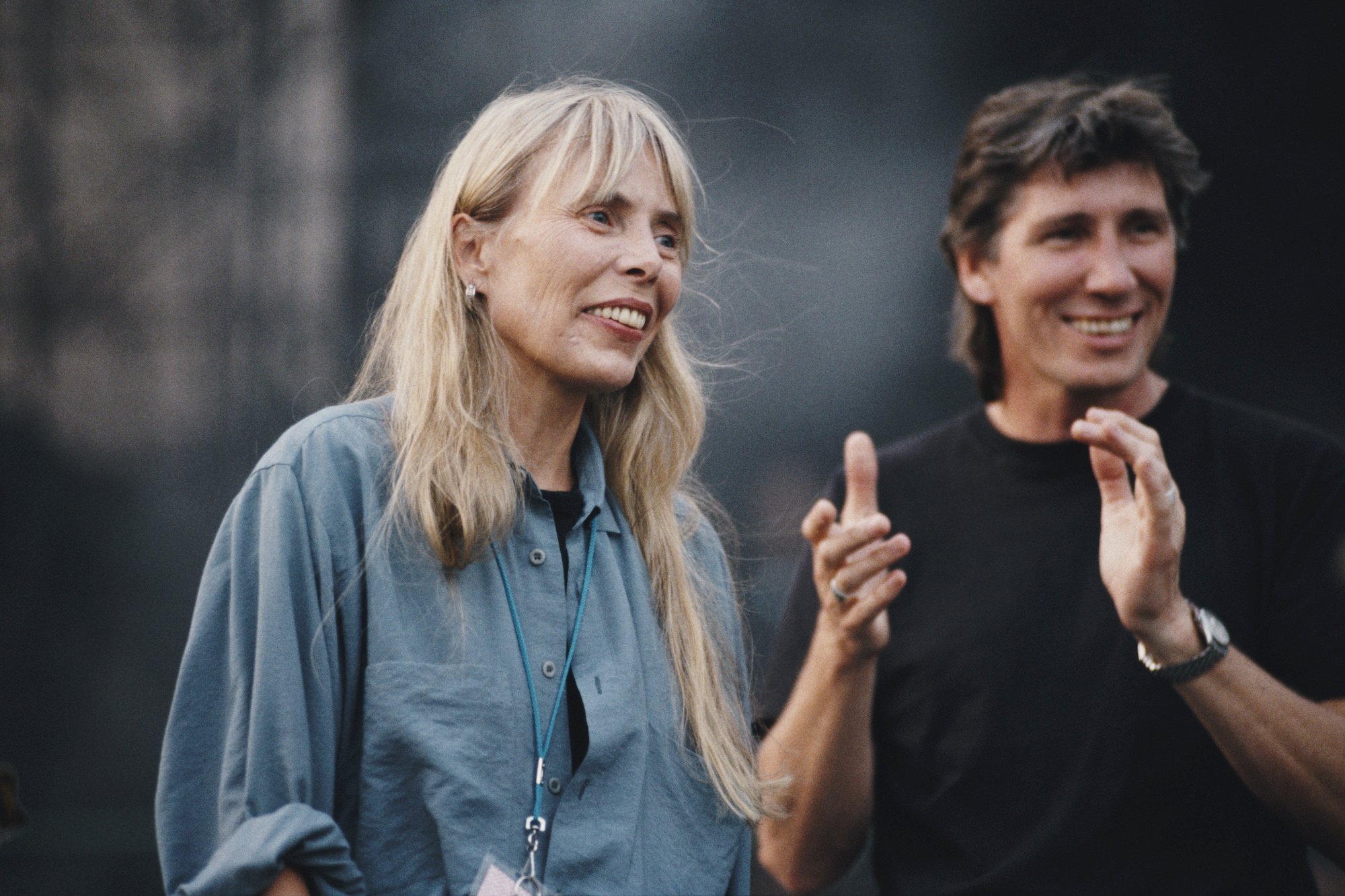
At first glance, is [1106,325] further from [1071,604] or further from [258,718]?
[258,718]

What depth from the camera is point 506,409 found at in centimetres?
175

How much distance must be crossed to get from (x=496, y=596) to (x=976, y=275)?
4.61 feet

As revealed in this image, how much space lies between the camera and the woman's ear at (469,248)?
1.77 metres

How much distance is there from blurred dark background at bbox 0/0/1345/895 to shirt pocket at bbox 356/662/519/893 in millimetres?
1791

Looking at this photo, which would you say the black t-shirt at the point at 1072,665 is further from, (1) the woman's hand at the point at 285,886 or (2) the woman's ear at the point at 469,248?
(1) the woman's hand at the point at 285,886

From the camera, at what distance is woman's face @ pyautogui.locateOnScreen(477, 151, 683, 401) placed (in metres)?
1.70

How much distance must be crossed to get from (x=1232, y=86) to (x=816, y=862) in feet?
7.52

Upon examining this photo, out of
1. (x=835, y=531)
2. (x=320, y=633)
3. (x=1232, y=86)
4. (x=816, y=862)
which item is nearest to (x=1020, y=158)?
(x=835, y=531)

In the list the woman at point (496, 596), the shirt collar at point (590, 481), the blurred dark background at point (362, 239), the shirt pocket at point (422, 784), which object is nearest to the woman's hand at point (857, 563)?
the woman at point (496, 596)

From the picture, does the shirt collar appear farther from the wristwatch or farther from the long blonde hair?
the wristwatch

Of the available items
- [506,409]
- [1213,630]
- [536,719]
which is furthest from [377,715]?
[1213,630]

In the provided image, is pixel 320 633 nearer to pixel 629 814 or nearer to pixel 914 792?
pixel 629 814

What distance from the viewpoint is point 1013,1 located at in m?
3.26

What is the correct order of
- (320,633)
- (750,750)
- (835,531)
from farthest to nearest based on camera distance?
(835,531)
(750,750)
(320,633)
